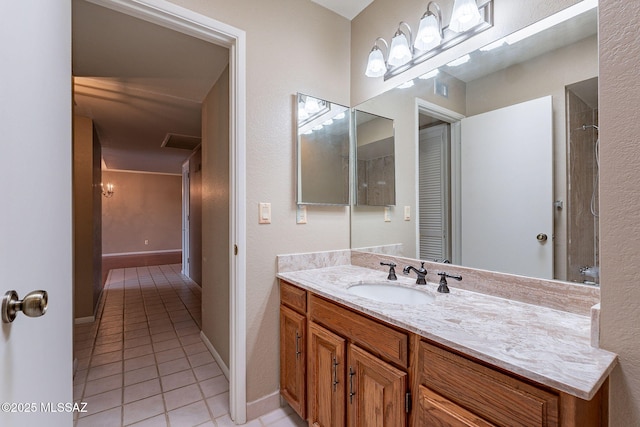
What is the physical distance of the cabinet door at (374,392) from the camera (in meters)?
0.99

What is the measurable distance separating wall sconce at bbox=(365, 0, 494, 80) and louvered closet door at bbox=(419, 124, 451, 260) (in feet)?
1.35

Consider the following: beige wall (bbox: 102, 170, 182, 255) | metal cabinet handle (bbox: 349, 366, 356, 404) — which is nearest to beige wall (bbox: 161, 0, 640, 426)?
metal cabinet handle (bbox: 349, 366, 356, 404)

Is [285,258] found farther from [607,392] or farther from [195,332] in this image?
[195,332]

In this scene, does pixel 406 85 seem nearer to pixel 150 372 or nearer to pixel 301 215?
pixel 301 215

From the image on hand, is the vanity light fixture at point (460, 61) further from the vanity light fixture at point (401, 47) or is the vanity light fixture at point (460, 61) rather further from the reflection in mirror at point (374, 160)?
the reflection in mirror at point (374, 160)

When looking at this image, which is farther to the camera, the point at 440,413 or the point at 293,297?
the point at 293,297

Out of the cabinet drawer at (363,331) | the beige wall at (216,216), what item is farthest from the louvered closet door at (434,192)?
the beige wall at (216,216)

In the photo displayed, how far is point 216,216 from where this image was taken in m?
2.38

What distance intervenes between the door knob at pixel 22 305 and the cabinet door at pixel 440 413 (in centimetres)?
107

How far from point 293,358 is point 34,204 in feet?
4.45

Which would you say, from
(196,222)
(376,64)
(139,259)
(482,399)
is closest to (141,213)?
(139,259)

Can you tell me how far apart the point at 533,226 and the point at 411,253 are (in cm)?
64

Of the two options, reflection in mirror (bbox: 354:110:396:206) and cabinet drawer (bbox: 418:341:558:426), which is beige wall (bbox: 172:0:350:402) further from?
cabinet drawer (bbox: 418:341:558:426)

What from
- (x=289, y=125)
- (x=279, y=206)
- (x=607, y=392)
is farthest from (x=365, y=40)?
(x=607, y=392)
